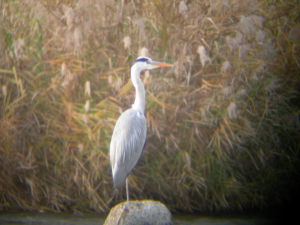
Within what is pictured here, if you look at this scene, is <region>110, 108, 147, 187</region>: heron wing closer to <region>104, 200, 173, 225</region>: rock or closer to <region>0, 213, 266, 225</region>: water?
<region>104, 200, 173, 225</region>: rock

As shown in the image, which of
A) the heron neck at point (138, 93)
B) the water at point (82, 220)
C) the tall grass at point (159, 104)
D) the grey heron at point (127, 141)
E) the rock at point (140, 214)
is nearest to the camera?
the rock at point (140, 214)

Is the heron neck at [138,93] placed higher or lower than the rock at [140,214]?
higher

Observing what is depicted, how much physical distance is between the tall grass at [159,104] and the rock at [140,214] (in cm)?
111

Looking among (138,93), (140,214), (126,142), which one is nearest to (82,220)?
(126,142)

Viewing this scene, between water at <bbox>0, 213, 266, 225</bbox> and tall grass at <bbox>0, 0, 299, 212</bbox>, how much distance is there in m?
0.13

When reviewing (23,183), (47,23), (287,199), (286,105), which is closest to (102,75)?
(47,23)

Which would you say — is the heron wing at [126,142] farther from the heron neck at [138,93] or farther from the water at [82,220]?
the water at [82,220]

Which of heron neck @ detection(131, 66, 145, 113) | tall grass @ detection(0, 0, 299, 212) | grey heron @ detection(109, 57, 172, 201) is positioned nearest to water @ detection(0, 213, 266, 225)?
tall grass @ detection(0, 0, 299, 212)

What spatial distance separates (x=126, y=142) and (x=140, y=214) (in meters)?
0.68

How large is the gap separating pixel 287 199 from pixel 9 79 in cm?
304

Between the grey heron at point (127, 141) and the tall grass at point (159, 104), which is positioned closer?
the grey heron at point (127, 141)

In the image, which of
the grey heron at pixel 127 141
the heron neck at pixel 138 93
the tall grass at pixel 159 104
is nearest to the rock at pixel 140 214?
the grey heron at pixel 127 141

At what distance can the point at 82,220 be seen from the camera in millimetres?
6191

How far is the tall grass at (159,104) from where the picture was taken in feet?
20.5
